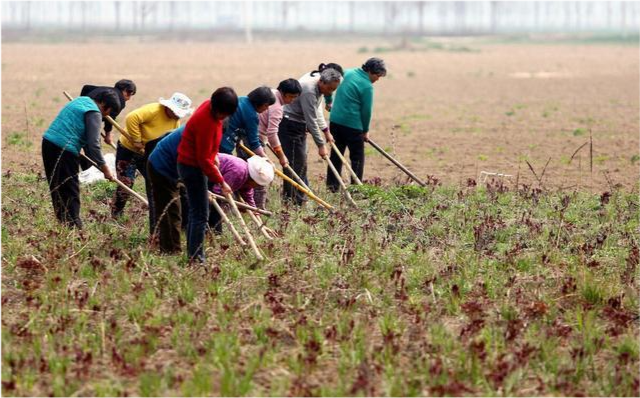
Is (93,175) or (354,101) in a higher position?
(354,101)

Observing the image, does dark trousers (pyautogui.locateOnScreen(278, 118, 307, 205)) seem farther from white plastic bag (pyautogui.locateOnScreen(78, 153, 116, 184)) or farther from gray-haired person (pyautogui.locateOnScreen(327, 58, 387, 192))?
white plastic bag (pyautogui.locateOnScreen(78, 153, 116, 184))

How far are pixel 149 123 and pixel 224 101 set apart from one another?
2491 mm

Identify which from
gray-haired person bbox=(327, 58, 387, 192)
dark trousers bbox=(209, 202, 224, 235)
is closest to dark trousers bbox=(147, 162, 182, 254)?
dark trousers bbox=(209, 202, 224, 235)

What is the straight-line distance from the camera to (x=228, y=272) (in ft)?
24.0

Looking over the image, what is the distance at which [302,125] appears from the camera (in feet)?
35.3

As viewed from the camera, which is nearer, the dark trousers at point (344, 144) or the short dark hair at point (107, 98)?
the short dark hair at point (107, 98)

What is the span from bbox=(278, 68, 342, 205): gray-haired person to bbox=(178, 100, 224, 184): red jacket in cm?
295

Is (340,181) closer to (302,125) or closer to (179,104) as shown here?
(302,125)

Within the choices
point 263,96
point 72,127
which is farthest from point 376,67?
point 72,127

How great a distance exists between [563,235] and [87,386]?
4.88 m

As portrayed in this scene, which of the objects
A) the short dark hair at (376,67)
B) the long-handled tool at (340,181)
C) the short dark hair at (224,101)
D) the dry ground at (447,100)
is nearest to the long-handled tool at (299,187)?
the long-handled tool at (340,181)

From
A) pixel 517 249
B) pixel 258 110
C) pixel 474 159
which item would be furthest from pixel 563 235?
pixel 474 159

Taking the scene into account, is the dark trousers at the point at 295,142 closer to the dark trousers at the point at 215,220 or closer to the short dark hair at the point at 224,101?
the dark trousers at the point at 215,220

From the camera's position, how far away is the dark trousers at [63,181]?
8.55m
